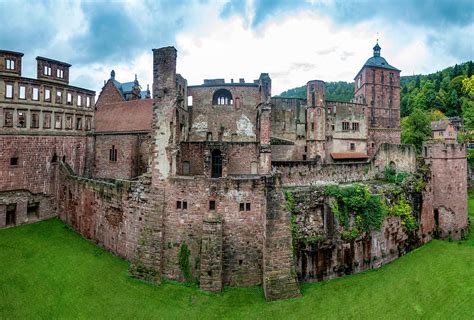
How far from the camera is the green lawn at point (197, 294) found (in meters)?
16.0

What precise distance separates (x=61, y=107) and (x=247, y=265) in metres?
23.6

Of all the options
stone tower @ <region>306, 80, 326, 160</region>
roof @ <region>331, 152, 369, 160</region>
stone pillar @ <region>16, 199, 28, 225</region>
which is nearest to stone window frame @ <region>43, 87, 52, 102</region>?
stone pillar @ <region>16, 199, 28, 225</region>

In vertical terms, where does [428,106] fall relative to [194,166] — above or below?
above

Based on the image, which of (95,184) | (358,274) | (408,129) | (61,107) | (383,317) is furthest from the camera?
(408,129)

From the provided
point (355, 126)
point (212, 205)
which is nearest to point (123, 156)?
point (212, 205)

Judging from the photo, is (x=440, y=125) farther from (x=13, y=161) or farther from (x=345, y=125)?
(x=13, y=161)

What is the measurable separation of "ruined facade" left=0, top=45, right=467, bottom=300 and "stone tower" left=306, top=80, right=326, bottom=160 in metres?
0.13

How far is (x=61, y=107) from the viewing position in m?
30.1

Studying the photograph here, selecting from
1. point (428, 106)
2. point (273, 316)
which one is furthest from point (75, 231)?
point (428, 106)

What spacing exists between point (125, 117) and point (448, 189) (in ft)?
105

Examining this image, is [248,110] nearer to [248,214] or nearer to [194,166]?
[194,166]

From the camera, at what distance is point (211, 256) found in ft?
60.0

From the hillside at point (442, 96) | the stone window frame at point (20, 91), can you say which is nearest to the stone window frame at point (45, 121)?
the stone window frame at point (20, 91)

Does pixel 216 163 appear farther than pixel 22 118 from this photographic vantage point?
Yes
